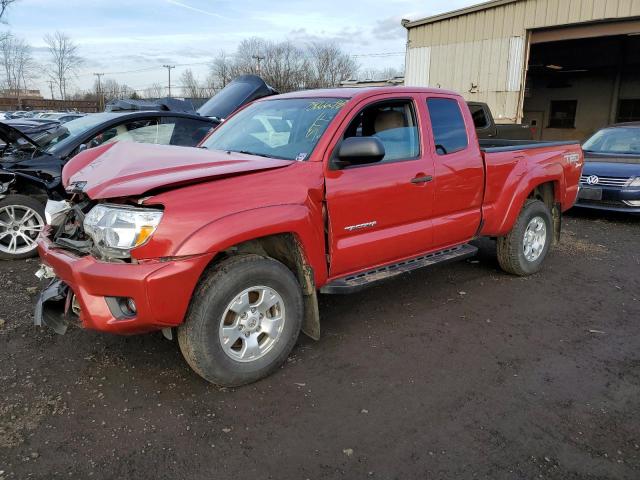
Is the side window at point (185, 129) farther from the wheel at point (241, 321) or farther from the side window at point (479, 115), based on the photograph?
the side window at point (479, 115)

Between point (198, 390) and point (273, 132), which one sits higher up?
point (273, 132)

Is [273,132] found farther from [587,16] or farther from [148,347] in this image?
[587,16]

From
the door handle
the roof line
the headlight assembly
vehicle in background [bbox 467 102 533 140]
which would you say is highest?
the roof line

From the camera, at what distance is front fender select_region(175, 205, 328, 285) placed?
2863 millimetres

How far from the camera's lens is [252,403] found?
3.10m

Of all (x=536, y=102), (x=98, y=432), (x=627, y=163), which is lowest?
(x=98, y=432)

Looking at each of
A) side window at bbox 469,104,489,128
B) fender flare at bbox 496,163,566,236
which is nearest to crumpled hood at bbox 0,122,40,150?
fender flare at bbox 496,163,566,236

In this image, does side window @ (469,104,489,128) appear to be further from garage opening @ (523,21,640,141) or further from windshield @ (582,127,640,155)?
garage opening @ (523,21,640,141)

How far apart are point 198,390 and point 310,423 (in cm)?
79

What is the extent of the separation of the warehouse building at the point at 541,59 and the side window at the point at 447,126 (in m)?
10.5

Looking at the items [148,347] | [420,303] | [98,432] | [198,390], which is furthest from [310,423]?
[420,303]

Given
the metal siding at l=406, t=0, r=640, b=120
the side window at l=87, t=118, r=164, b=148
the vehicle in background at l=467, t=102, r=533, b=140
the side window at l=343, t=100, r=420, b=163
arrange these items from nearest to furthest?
the side window at l=343, t=100, r=420, b=163 < the side window at l=87, t=118, r=164, b=148 < the vehicle in background at l=467, t=102, r=533, b=140 < the metal siding at l=406, t=0, r=640, b=120

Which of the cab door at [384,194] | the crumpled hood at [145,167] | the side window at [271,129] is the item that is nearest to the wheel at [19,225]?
the crumpled hood at [145,167]

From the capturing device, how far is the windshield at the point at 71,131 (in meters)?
6.21
